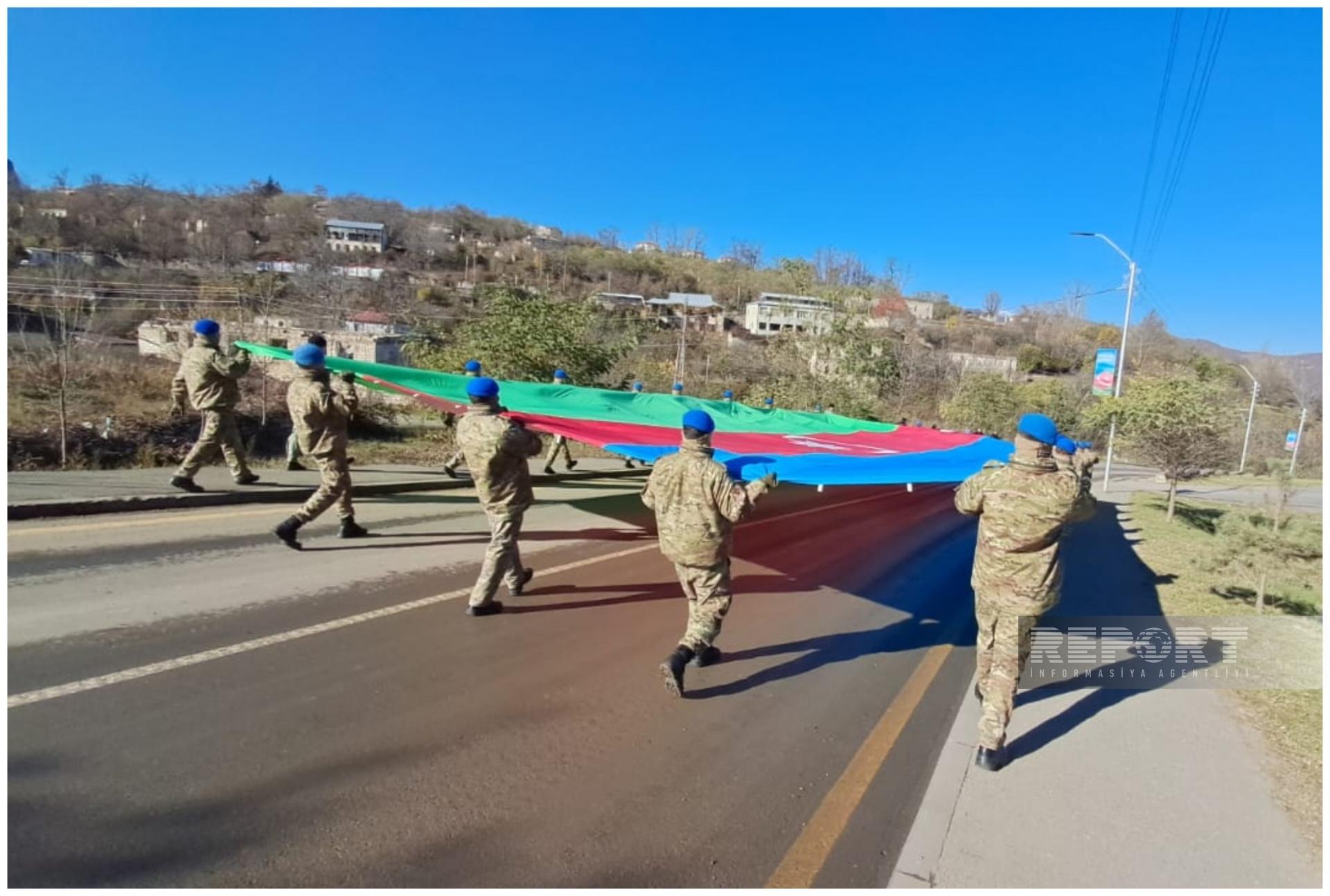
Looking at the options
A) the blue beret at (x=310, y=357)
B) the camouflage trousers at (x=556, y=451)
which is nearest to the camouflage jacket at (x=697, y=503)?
the blue beret at (x=310, y=357)

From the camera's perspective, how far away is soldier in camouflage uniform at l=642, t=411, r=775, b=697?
13.2ft

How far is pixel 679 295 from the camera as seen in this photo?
84.7 metres

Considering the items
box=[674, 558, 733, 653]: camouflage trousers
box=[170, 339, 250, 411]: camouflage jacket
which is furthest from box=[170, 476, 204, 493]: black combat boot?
box=[674, 558, 733, 653]: camouflage trousers

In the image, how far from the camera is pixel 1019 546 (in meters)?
3.73

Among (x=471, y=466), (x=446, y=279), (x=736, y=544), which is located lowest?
(x=736, y=544)

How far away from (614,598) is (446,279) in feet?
258

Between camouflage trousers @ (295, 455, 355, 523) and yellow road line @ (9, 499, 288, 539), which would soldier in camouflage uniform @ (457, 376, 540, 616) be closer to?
camouflage trousers @ (295, 455, 355, 523)

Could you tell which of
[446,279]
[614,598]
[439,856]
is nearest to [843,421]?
[614,598]

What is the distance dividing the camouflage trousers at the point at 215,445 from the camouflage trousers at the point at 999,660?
8.20 m

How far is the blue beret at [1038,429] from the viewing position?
12.2 ft

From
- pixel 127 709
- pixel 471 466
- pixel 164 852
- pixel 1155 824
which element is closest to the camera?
pixel 164 852

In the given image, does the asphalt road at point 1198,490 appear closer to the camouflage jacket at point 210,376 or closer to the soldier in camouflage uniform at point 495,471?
the soldier in camouflage uniform at point 495,471

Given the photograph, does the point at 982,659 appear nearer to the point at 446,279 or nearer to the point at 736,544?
the point at 736,544

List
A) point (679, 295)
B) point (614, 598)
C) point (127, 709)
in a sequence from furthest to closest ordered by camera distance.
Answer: point (679, 295), point (614, 598), point (127, 709)
